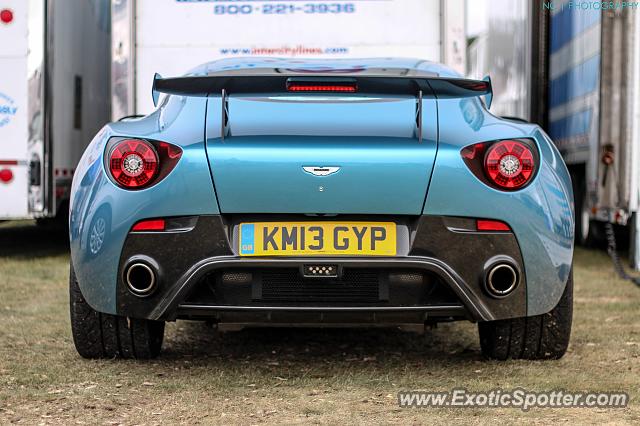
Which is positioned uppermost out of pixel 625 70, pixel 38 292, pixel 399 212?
pixel 625 70

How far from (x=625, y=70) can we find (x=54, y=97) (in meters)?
5.23

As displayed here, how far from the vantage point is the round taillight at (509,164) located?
4.04 meters

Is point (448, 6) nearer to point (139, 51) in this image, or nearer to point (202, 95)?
point (139, 51)

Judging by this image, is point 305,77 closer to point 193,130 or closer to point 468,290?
point 193,130

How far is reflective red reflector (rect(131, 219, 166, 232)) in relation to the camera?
403 cm

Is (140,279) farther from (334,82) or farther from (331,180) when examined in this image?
(334,82)

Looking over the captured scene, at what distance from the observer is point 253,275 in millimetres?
4035

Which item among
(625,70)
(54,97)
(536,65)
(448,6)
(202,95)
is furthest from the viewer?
(536,65)

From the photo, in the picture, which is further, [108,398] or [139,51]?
[139,51]

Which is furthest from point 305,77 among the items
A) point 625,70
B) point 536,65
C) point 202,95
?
point 536,65

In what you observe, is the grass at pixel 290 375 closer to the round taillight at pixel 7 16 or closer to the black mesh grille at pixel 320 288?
the black mesh grille at pixel 320 288

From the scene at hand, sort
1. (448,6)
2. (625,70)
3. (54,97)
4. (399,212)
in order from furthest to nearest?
(54,97), (625,70), (448,6), (399,212)

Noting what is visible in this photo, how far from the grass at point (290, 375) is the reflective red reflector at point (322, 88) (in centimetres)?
117

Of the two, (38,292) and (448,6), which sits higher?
(448,6)
